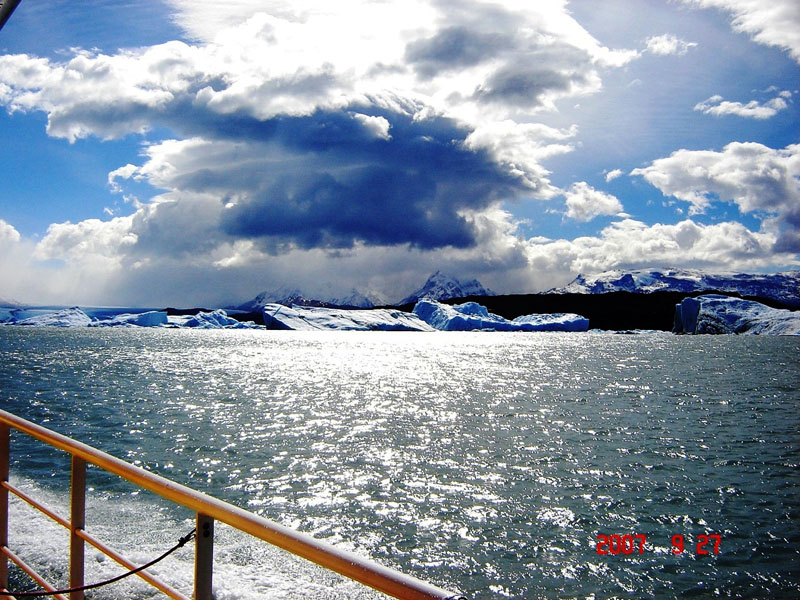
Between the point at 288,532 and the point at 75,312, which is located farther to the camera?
the point at 75,312

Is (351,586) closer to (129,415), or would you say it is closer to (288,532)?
(288,532)

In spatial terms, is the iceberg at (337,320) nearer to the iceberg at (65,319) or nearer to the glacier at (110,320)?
the glacier at (110,320)

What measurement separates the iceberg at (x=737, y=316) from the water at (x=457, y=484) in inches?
3998

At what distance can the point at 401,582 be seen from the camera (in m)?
1.35

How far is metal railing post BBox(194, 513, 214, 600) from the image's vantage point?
6.37 ft

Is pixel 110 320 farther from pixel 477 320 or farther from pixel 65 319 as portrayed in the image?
pixel 477 320

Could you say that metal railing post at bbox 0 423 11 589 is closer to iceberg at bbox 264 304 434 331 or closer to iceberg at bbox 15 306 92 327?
iceberg at bbox 264 304 434 331

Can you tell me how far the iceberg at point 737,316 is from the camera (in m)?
114

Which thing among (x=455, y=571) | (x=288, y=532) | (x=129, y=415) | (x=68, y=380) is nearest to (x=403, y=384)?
(x=129, y=415)

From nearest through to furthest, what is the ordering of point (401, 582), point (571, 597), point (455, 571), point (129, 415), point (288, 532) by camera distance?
1. point (401, 582)
2. point (288, 532)
3. point (571, 597)
4. point (455, 571)
5. point (129, 415)

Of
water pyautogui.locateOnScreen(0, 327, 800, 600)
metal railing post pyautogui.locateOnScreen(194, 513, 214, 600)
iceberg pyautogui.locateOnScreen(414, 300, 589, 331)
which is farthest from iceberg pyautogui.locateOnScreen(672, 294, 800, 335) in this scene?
metal railing post pyautogui.locateOnScreen(194, 513, 214, 600)

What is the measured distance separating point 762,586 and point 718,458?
337 inches
